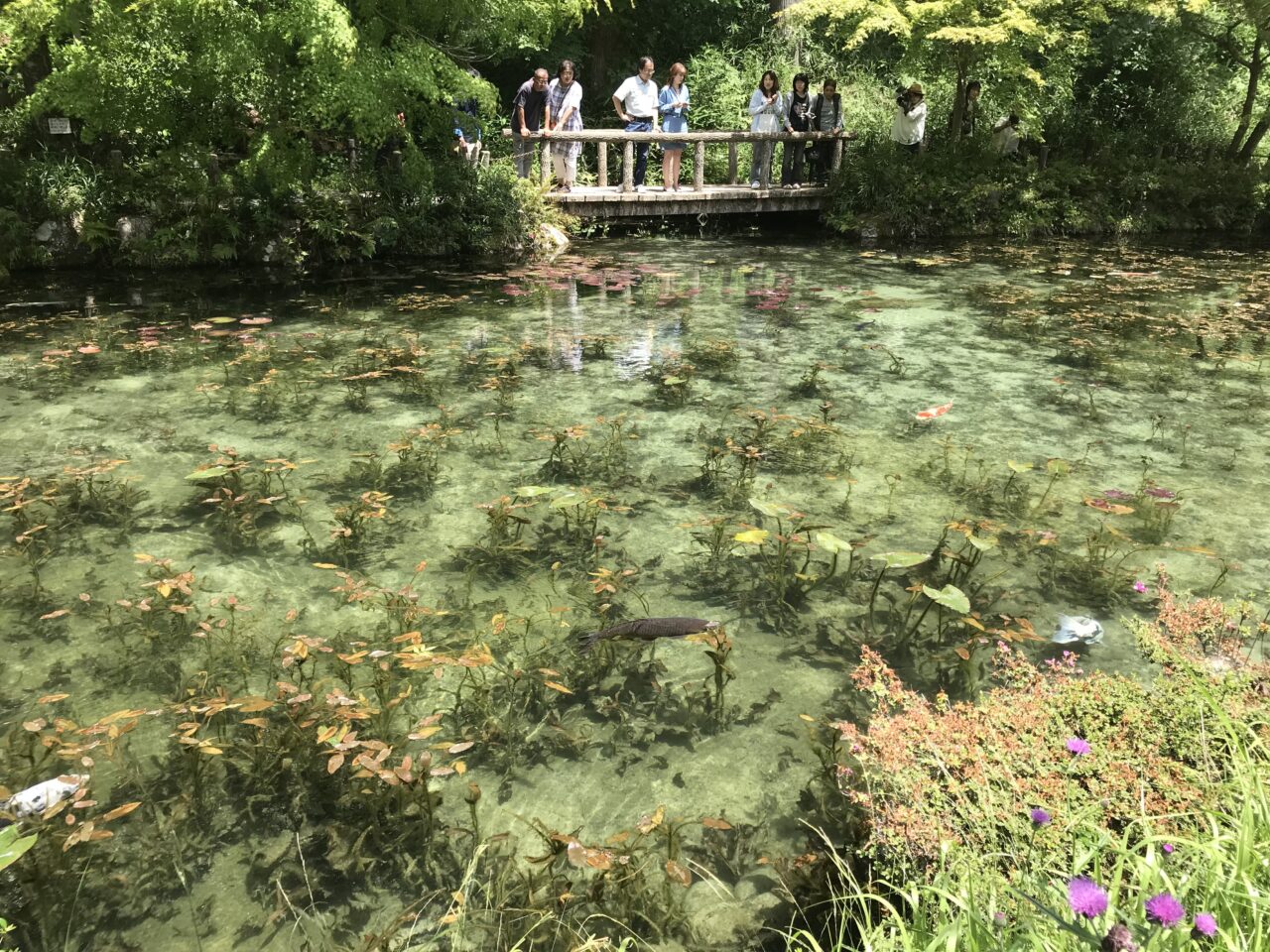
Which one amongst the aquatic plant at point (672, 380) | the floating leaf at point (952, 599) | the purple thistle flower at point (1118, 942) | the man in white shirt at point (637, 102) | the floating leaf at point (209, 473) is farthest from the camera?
the man in white shirt at point (637, 102)

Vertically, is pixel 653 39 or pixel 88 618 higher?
pixel 653 39

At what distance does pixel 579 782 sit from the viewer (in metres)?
2.99

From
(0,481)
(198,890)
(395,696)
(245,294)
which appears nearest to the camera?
(198,890)

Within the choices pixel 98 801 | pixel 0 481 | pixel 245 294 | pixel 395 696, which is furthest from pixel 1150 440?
pixel 245 294

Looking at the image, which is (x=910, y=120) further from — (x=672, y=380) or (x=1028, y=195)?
(x=672, y=380)

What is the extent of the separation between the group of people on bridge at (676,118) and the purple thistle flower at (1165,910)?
13.1m

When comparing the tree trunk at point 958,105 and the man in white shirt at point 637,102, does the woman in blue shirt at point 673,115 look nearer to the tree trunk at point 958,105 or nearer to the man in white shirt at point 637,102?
the man in white shirt at point 637,102

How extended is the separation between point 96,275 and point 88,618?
897cm

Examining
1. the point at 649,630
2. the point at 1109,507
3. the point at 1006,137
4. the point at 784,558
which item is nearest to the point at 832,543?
the point at 784,558

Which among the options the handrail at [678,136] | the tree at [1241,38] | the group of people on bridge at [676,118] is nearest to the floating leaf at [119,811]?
the group of people on bridge at [676,118]

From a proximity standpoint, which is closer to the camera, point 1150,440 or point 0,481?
point 0,481

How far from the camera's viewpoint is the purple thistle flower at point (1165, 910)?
4.29 ft

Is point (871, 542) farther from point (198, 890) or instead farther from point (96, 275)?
point (96, 275)

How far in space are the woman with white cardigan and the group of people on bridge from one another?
2 cm
